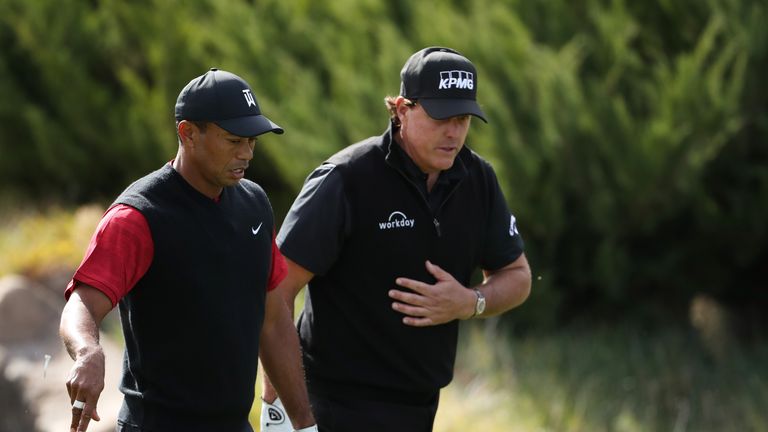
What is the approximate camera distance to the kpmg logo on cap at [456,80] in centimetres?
434

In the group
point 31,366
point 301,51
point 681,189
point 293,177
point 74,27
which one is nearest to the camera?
point 31,366

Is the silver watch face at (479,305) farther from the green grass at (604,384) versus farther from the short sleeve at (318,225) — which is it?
the green grass at (604,384)

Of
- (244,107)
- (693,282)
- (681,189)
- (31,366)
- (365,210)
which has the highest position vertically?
(244,107)

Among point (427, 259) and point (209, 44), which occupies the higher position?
point (209, 44)

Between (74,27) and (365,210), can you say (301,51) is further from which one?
(365,210)

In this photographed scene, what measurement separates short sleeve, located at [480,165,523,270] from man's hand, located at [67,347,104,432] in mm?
1911

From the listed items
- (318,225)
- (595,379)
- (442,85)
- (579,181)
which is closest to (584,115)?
(579,181)

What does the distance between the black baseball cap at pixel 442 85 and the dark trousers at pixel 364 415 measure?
106 cm

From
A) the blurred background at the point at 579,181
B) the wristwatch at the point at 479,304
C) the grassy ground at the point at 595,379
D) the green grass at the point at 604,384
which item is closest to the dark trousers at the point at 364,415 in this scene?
the wristwatch at the point at 479,304

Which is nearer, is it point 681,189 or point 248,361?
point 248,361

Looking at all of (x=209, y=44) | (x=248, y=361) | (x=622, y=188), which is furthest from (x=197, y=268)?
(x=209, y=44)

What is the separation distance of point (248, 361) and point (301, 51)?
6.39 meters

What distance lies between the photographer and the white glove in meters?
4.27

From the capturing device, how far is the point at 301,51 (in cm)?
999
